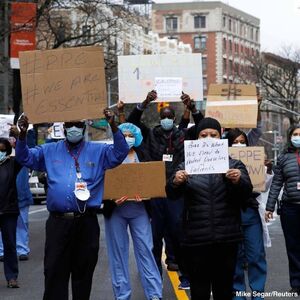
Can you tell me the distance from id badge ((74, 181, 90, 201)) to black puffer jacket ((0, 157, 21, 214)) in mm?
3391

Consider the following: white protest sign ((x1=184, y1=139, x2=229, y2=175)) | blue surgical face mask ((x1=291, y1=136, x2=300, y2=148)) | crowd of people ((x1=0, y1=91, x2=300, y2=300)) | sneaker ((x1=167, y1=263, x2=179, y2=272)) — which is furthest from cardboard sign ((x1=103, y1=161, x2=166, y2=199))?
sneaker ((x1=167, y1=263, x2=179, y2=272))

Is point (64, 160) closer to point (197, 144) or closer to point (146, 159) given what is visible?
point (197, 144)

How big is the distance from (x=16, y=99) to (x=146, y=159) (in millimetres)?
22032

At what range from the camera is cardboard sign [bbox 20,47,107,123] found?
7676mm

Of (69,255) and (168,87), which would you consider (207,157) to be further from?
(168,87)

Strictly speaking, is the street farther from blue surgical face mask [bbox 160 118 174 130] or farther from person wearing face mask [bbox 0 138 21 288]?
blue surgical face mask [bbox 160 118 174 130]

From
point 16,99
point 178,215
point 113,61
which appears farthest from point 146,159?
point 113,61

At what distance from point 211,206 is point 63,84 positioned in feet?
5.79

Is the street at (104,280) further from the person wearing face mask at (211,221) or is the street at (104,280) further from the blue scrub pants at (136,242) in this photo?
the person wearing face mask at (211,221)

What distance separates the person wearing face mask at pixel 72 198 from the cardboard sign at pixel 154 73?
8.12 feet

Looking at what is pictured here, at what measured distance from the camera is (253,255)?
8750mm

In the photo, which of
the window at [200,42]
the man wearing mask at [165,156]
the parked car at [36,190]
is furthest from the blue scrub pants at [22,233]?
the window at [200,42]

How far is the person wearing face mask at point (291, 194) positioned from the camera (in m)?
9.77

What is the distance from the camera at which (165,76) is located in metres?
10.5
